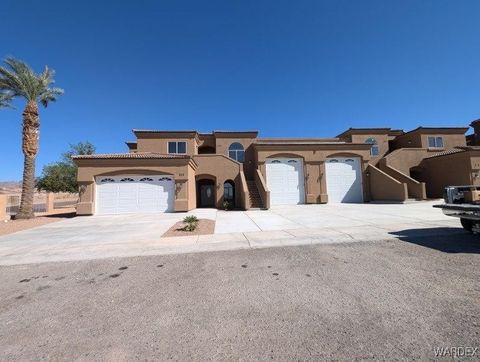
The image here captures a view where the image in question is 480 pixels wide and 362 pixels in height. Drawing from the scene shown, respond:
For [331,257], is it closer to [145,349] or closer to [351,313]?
[351,313]

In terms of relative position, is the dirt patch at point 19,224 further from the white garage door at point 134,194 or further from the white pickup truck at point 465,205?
the white pickup truck at point 465,205

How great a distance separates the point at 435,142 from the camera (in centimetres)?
2644

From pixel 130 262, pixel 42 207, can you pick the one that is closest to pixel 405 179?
pixel 130 262

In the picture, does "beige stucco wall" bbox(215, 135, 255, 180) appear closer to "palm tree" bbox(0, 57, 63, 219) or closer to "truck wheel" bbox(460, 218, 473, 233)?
"palm tree" bbox(0, 57, 63, 219)

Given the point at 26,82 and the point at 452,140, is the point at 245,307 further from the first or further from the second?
the point at 452,140

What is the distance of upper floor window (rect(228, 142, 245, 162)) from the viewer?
24375mm

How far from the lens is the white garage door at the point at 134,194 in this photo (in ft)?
54.2

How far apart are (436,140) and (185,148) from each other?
29.4 m

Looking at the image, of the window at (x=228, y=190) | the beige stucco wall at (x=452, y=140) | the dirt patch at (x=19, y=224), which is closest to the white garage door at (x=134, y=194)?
the dirt patch at (x=19, y=224)

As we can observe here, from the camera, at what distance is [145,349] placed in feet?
8.30

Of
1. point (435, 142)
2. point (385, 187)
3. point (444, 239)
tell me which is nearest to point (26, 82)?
point (444, 239)

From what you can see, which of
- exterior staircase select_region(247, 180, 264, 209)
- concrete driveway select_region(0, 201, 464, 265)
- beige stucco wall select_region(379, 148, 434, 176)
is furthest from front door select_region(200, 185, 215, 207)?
beige stucco wall select_region(379, 148, 434, 176)

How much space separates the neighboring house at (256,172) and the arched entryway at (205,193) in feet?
0.34

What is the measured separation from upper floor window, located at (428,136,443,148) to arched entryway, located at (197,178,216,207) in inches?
1027
